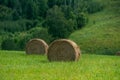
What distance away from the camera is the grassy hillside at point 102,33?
59812 millimetres

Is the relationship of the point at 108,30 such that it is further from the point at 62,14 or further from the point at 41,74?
the point at 41,74

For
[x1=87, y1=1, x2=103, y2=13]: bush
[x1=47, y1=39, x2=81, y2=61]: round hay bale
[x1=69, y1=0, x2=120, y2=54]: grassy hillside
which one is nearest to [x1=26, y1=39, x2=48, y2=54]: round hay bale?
[x1=47, y1=39, x2=81, y2=61]: round hay bale

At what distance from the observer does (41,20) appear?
9675cm

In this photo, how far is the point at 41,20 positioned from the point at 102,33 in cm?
3103

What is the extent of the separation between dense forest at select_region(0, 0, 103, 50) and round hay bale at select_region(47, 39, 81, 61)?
34685 mm

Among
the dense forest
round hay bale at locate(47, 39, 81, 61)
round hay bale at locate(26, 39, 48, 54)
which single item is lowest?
the dense forest

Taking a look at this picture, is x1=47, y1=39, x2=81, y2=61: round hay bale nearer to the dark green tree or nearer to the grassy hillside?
the grassy hillside

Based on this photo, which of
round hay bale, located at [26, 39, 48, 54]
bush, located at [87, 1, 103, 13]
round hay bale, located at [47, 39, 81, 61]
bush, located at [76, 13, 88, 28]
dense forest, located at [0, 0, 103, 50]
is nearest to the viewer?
round hay bale, located at [47, 39, 81, 61]

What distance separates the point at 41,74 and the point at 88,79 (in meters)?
2.19

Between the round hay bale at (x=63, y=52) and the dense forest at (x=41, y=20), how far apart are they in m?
34.7

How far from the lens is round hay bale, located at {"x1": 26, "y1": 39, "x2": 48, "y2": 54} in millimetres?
35312

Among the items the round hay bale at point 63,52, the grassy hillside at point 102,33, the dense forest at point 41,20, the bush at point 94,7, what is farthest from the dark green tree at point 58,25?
the round hay bale at point 63,52

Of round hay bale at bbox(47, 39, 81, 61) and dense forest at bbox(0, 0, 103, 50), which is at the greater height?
round hay bale at bbox(47, 39, 81, 61)

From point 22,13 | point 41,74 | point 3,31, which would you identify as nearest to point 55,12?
point 3,31
